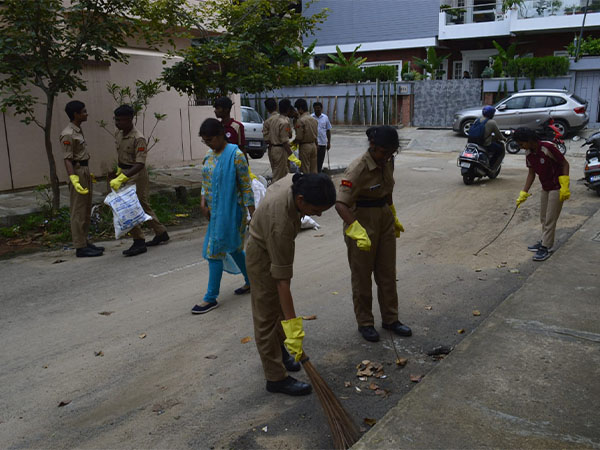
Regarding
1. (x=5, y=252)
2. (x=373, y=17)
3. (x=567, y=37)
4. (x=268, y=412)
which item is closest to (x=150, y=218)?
(x=5, y=252)

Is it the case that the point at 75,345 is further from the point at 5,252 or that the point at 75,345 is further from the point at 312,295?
the point at 5,252

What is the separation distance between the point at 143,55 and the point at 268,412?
38.7 feet

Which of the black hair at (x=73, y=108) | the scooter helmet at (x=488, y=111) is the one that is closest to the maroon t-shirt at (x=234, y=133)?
the black hair at (x=73, y=108)

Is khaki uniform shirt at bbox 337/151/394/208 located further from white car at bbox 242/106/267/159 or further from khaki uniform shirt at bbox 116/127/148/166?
white car at bbox 242/106/267/159

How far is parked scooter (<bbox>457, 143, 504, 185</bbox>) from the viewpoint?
40.1 feet

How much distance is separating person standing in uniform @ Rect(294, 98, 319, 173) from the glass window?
34.6 feet

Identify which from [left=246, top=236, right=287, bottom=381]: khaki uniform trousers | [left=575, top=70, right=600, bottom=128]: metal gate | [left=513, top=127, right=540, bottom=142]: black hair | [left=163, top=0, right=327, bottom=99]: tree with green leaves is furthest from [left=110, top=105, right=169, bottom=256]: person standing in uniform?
[left=575, top=70, right=600, bottom=128]: metal gate

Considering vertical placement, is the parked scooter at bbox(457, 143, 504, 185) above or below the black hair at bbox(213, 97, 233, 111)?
below

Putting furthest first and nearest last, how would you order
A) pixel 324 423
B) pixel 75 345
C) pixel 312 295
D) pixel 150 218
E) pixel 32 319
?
1. pixel 150 218
2. pixel 312 295
3. pixel 32 319
4. pixel 75 345
5. pixel 324 423

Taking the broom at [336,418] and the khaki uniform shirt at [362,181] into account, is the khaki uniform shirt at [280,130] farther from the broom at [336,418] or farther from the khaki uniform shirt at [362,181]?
the broom at [336,418]

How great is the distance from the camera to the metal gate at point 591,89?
2134cm

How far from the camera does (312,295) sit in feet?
19.6

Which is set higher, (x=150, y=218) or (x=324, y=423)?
(x=150, y=218)

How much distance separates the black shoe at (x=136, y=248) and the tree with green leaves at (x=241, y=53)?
166 inches
